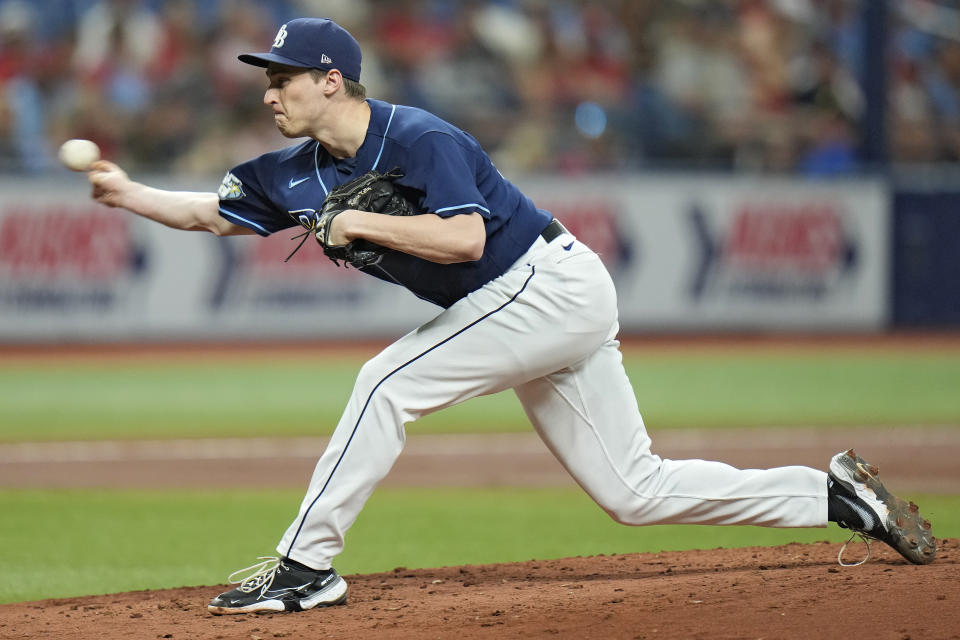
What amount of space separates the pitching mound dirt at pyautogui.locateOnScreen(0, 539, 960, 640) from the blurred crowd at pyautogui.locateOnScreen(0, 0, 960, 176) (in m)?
10.6

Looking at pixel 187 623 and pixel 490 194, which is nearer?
pixel 187 623

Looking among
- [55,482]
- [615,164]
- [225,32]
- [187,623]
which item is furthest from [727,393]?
[187,623]

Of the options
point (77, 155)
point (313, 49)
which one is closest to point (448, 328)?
point (313, 49)

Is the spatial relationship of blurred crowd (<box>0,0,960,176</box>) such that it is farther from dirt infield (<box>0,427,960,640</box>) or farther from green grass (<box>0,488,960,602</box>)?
dirt infield (<box>0,427,960,640</box>)

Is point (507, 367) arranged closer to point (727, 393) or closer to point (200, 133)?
point (727, 393)

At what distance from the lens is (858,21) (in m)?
17.1

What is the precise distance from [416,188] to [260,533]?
2.82 m

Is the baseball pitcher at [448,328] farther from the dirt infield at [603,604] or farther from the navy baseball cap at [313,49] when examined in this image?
the dirt infield at [603,604]

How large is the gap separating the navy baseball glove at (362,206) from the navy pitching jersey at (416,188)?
5cm

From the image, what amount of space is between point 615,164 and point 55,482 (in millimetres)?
9274

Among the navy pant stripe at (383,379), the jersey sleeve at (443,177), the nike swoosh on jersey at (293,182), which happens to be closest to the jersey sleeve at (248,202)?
the nike swoosh on jersey at (293,182)

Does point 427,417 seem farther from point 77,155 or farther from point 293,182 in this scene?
point 293,182

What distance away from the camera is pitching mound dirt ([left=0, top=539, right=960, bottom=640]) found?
3.69 meters

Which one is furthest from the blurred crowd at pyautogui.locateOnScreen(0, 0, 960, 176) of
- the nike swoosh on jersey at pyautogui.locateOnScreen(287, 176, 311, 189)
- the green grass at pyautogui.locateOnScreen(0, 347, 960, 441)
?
the nike swoosh on jersey at pyautogui.locateOnScreen(287, 176, 311, 189)
